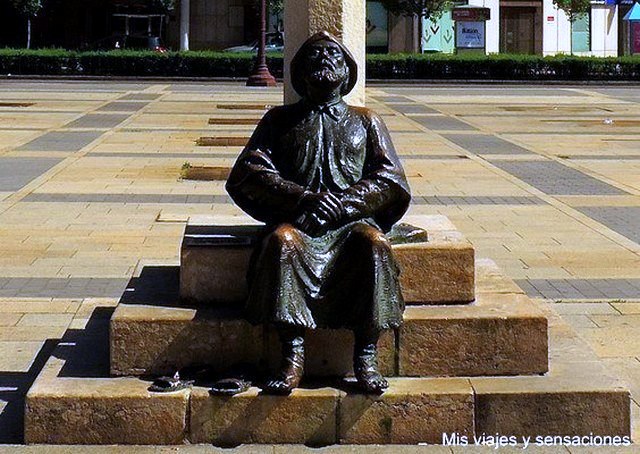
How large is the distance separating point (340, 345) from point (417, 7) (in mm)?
40023

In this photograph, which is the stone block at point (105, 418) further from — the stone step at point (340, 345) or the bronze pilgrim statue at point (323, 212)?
the bronze pilgrim statue at point (323, 212)

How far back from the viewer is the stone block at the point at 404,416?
204 inches

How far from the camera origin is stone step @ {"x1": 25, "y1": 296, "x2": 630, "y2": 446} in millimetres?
5133

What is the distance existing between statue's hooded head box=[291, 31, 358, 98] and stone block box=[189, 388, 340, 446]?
151 centimetres

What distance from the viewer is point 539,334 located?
18.1ft

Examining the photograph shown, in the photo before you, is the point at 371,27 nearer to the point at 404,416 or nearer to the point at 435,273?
the point at 435,273

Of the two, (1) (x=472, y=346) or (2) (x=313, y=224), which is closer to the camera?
(2) (x=313, y=224)

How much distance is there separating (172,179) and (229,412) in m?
A: 8.81

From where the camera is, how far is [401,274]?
5754 mm

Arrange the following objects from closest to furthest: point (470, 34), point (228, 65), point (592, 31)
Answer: point (228, 65)
point (470, 34)
point (592, 31)

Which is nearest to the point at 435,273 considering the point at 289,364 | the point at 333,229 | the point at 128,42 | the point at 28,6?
the point at 333,229

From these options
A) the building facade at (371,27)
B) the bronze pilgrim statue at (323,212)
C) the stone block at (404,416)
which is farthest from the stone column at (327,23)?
the building facade at (371,27)

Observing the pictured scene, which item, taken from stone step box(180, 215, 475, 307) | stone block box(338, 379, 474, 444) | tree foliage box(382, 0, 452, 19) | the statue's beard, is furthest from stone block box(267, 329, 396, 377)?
tree foliage box(382, 0, 452, 19)

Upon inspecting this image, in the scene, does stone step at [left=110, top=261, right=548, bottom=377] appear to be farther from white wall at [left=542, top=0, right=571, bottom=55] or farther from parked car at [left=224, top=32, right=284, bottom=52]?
white wall at [left=542, top=0, right=571, bottom=55]
